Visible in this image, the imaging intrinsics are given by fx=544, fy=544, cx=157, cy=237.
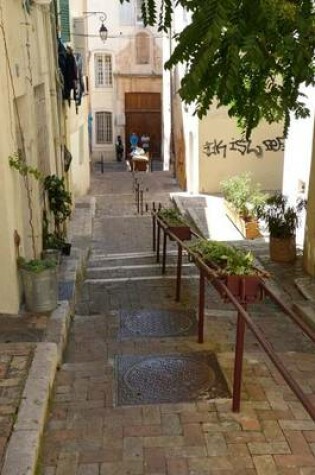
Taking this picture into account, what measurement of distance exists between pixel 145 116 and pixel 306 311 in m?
27.7

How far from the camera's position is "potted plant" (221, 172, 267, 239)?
1263 centimetres

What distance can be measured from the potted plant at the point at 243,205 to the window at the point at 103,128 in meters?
19.9

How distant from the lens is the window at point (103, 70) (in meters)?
32.1

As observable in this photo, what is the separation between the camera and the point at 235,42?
8.68 ft

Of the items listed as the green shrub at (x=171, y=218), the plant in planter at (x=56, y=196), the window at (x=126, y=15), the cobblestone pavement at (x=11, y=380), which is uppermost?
the window at (x=126, y=15)

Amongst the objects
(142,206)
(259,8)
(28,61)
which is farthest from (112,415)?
(142,206)

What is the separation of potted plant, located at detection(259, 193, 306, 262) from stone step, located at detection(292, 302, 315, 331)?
8.10ft

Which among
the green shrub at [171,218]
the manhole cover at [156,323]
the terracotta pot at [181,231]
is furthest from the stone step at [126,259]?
the manhole cover at [156,323]

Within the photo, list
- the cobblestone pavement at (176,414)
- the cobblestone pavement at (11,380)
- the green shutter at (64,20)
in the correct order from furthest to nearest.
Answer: the green shutter at (64,20) < the cobblestone pavement at (11,380) < the cobblestone pavement at (176,414)

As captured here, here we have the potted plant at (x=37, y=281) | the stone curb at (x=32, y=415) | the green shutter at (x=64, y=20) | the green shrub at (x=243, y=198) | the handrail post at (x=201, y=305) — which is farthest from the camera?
the green shutter at (x=64, y=20)

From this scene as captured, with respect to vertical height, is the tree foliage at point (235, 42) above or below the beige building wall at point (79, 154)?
above

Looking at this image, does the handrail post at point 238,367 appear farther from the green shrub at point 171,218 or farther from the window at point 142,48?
the window at point 142,48

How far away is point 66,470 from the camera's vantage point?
3.67m

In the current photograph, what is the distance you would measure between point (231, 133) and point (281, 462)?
14992 millimetres
